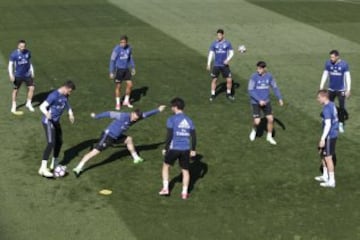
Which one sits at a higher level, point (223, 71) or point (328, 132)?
point (223, 71)

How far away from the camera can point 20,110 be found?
742 inches

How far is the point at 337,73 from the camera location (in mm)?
17656

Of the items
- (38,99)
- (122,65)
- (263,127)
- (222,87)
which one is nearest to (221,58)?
(222,87)

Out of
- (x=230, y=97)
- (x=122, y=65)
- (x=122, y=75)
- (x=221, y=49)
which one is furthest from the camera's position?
(x=230, y=97)

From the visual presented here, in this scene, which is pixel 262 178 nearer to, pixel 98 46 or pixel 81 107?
pixel 81 107

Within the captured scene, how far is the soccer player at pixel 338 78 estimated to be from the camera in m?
17.5

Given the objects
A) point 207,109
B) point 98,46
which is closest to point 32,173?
point 207,109

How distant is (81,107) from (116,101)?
1172 millimetres

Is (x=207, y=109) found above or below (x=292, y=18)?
below

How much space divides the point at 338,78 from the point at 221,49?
14.3ft

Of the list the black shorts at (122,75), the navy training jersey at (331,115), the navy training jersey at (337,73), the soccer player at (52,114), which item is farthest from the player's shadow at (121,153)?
the navy training jersey at (337,73)

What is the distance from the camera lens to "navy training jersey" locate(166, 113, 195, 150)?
12.5m

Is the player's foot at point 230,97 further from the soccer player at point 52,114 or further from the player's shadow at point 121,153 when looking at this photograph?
the soccer player at point 52,114

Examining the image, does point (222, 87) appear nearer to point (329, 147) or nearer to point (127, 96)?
point (127, 96)
